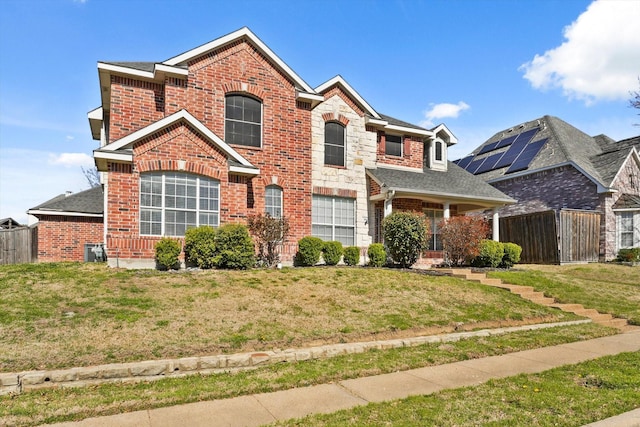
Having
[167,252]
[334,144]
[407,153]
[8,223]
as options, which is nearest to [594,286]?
[407,153]

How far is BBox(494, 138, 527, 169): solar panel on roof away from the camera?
27.9 metres

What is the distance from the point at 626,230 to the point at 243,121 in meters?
20.6

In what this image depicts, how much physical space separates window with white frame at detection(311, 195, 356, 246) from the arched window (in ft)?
5.29

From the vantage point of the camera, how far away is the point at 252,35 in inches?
622

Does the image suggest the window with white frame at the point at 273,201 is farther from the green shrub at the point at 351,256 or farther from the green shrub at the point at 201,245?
the green shrub at the point at 201,245

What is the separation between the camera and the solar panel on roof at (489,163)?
2916cm

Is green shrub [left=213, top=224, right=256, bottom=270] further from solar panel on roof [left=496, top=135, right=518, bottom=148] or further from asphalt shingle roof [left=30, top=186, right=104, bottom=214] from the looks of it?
solar panel on roof [left=496, top=135, right=518, bottom=148]

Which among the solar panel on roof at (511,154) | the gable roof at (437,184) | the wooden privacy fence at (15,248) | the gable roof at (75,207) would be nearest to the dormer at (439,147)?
the gable roof at (437,184)

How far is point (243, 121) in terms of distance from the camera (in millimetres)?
15727

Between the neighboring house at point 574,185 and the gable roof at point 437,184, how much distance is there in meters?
4.24

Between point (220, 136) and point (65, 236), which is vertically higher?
point (220, 136)

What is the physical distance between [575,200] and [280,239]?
1812 centimetres

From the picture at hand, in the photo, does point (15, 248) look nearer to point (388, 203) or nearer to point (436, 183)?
point (388, 203)

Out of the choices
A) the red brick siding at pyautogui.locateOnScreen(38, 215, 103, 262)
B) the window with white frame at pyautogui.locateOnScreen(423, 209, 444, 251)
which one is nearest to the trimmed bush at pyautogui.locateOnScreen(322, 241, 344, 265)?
the window with white frame at pyautogui.locateOnScreen(423, 209, 444, 251)
